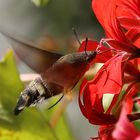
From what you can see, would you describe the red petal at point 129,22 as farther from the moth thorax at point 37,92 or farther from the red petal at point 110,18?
the moth thorax at point 37,92

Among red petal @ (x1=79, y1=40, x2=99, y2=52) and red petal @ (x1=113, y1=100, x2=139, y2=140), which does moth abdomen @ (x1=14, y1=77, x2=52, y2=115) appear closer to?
red petal @ (x1=79, y1=40, x2=99, y2=52)

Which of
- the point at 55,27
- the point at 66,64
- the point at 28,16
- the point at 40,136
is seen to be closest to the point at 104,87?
the point at 66,64

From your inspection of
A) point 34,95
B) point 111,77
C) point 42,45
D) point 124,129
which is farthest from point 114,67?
point 42,45

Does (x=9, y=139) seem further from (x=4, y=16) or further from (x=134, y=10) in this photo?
(x=4, y=16)

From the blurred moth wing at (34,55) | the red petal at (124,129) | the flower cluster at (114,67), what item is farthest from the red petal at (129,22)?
the red petal at (124,129)

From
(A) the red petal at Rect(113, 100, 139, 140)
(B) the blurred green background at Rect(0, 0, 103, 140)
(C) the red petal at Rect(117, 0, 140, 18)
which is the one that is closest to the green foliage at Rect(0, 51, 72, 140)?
(B) the blurred green background at Rect(0, 0, 103, 140)

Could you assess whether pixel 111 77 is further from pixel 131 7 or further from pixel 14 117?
pixel 14 117
